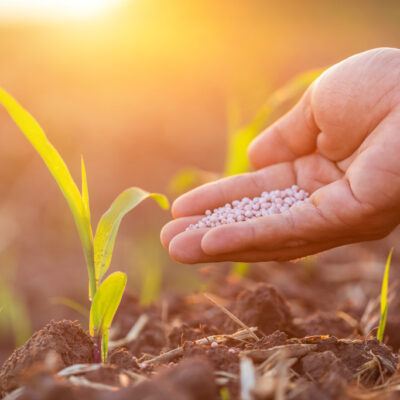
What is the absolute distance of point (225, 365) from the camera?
935mm

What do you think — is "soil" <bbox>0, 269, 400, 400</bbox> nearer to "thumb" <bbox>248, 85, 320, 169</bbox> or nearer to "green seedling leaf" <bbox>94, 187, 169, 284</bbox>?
"green seedling leaf" <bbox>94, 187, 169, 284</bbox>

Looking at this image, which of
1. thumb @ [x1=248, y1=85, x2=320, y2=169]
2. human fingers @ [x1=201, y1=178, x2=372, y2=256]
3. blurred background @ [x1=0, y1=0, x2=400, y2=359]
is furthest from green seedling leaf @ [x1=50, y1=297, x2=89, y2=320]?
thumb @ [x1=248, y1=85, x2=320, y2=169]

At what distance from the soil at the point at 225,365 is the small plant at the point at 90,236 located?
0.21 ft

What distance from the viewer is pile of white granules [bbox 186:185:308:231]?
4.32 feet

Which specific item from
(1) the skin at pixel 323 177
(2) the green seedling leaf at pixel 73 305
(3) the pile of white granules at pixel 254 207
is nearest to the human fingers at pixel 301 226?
(1) the skin at pixel 323 177

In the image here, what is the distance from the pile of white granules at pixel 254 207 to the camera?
4.32ft

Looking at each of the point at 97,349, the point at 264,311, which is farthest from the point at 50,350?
the point at 264,311

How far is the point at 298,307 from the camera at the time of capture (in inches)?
73.9

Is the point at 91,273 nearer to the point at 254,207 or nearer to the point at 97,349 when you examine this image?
the point at 97,349

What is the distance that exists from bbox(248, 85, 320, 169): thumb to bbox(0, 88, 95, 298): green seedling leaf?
835 mm

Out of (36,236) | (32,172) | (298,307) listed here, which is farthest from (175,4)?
(298,307)

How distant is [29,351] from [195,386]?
1.30 feet

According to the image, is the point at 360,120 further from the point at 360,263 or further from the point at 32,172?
the point at 32,172

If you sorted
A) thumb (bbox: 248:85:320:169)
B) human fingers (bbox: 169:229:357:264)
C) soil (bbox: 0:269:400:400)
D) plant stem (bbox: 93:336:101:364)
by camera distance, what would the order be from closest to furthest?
soil (bbox: 0:269:400:400) → plant stem (bbox: 93:336:101:364) → human fingers (bbox: 169:229:357:264) → thumb (bbox: 248:85:320:169)
